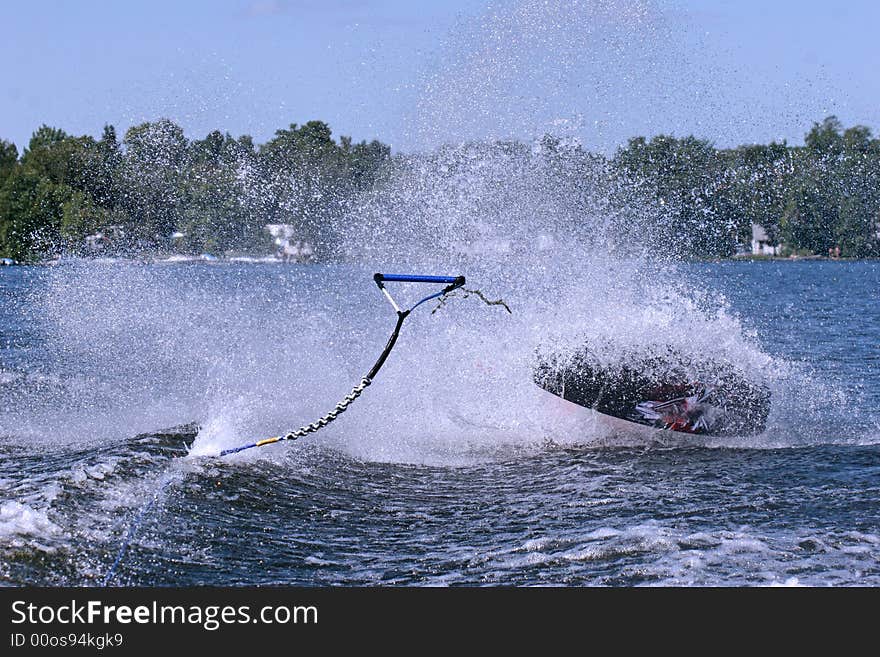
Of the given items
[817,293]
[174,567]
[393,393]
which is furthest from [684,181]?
[174,567]

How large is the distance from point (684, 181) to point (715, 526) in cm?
4308

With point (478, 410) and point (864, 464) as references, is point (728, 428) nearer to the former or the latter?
point (864, 464)

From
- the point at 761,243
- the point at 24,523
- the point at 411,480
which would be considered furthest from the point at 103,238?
the point at 761,243

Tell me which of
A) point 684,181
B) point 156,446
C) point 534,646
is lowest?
point 534,646

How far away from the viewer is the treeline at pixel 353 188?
90.3ft

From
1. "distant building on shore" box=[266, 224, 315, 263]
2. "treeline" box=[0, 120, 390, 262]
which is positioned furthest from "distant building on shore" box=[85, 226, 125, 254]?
"distant building on shore" box=[266, 224, 315, 263]

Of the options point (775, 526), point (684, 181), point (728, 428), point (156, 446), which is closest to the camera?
point (775, 526)

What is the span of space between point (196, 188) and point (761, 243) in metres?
102

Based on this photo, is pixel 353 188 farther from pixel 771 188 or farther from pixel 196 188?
pixel 771 188

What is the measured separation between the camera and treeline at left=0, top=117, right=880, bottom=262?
90.3 feet

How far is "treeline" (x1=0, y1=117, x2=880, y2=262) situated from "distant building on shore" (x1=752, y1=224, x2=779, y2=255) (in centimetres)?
573

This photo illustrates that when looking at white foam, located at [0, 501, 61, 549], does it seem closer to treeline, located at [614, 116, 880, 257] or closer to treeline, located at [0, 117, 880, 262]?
treeline, located at [0, 117, 880, 262]

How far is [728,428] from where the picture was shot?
1536 cm

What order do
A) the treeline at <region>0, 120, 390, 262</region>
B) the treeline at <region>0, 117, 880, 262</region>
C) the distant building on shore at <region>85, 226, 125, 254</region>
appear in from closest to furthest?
1. the treeline at <region>0, 117, 880, 262</region>
2. the treeline at <region>0, 120, 390, 262</region>
3. the distant building on shore at <region>85, 226, 125, 254</region>
